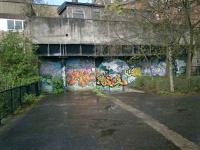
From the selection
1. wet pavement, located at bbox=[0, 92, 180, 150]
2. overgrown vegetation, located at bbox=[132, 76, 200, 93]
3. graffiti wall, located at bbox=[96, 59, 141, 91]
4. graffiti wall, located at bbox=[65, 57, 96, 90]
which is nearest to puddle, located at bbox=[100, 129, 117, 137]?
wet pavement, located at bbox=[0, 92, 180, 150]

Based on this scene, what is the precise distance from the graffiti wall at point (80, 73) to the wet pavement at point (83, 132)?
48.6 ft

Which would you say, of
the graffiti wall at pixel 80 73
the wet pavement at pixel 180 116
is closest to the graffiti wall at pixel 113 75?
the graffiti wall at pixel 80 73

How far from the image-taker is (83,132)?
11883 millimetres

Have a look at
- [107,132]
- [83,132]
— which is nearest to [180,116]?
[107,132]

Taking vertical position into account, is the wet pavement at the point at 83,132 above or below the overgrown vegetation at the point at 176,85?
below

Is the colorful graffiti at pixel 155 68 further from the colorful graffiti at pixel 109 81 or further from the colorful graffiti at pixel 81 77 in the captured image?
the colorful graffiti at pixel 81 77

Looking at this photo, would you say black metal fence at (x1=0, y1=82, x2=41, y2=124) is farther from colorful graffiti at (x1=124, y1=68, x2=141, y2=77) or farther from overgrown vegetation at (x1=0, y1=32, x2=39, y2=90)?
colorful graffiti at (x1=124, y1=68, x2=141, y2=77)

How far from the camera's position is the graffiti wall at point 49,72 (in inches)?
1198

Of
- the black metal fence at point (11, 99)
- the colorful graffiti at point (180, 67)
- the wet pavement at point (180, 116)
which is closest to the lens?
the wet pavement at point (180, 116)

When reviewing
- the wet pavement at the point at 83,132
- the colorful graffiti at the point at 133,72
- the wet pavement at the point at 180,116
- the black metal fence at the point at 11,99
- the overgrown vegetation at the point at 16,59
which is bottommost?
the wet pavement at the point at 83,132

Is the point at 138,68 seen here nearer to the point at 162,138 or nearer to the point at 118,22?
the point at 118,22

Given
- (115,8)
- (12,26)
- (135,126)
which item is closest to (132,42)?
(12,26)

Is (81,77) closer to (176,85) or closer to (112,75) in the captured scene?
(112,75)

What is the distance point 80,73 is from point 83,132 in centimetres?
2030
